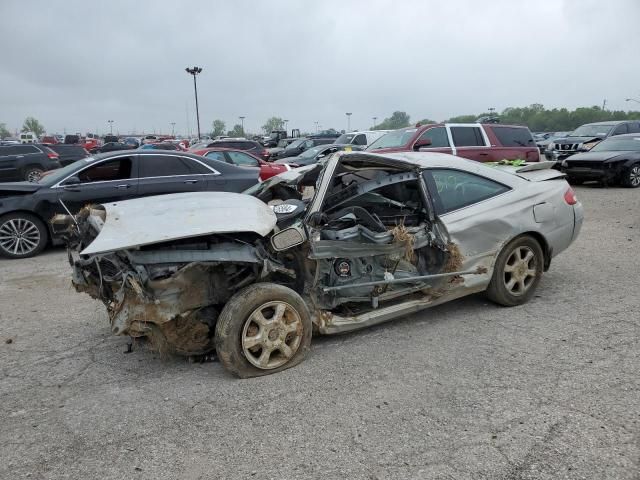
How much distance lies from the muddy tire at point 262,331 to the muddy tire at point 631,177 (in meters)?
12.4

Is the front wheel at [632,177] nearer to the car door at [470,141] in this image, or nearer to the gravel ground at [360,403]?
the car door at [470,141]

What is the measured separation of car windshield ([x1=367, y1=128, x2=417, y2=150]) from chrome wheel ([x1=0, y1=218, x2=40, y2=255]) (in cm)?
746

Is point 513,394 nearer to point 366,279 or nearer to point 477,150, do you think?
point 366,279

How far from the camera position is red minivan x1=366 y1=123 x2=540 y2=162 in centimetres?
1091

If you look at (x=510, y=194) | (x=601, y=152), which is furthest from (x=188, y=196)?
(x=601, y=152)

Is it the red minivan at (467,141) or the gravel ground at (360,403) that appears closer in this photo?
the gravel ground at (360,403)

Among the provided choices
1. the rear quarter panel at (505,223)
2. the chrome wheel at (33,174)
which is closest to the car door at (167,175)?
the rear quarter panel at (505,223)

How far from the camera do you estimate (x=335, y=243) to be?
12.1 ft

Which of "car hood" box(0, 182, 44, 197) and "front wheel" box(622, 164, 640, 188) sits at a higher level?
"car hood" box(0, 182, 44, 197)

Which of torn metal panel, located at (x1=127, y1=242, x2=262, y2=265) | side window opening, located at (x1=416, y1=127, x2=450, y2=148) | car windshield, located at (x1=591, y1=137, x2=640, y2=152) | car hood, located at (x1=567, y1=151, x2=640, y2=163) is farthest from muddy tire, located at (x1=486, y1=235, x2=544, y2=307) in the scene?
car windshield, located at (x1=591, y1=137, x2=640, y2=152)

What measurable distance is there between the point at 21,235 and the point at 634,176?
13995mm

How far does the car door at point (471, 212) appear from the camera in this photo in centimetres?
416

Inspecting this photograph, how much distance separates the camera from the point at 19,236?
7078 millimetres

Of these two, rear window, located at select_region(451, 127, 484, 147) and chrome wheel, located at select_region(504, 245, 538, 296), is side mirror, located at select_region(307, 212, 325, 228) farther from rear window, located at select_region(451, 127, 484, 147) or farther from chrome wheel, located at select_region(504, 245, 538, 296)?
rear window, located at select_region(451, 127, 484, 147)
